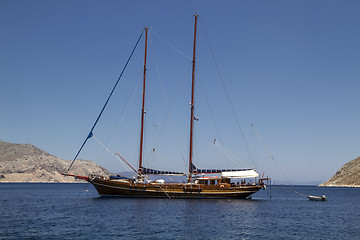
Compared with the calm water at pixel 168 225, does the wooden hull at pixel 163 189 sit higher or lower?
higher

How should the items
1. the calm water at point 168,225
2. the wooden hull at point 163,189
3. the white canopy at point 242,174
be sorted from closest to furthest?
the calm water at point 168,225
the wooden hull at point 163,189
the white canopy at point 242,174

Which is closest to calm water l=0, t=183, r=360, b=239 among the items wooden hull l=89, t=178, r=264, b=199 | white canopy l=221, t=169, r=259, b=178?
wooden hull l=89, t=178, r=264, b=199

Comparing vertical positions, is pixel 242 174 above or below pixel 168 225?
above

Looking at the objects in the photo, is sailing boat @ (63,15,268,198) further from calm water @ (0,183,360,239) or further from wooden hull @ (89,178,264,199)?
calm water @ (0,183,360,239)

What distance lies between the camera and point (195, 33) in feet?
236

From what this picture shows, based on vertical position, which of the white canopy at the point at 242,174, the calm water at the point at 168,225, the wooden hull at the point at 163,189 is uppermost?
the white canopy at the point at 242,174

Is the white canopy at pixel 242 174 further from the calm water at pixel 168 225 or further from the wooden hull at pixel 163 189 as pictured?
the calm water at pixel 168 225

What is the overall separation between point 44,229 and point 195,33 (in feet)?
164

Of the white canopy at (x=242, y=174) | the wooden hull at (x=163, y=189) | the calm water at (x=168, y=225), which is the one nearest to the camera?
the calm water at (x=168, y=225)

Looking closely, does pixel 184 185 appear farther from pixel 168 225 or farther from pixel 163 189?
pixel 168 225

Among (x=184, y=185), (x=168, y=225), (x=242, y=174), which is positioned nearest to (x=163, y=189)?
(x=184, y=185)

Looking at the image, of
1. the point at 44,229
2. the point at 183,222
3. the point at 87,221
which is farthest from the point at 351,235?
the point at 44,229

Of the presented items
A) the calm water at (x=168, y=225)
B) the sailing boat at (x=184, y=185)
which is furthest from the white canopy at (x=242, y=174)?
the calm water at (x=168, y=225)

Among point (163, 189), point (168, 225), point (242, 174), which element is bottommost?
point (168, 225)
